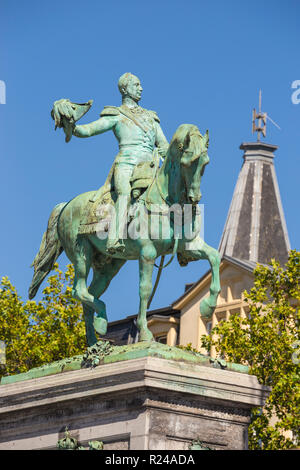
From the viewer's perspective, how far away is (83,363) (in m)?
21.3

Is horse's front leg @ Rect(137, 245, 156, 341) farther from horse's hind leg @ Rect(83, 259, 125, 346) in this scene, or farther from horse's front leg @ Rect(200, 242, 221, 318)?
horse's hind leg @ Rect(83, 259, 125, 346)

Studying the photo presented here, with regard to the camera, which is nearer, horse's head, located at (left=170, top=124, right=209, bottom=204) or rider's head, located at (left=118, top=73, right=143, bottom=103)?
horse's head, located at (left=170, top=124, right=209, bottom=204)

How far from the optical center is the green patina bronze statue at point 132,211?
2150 cm

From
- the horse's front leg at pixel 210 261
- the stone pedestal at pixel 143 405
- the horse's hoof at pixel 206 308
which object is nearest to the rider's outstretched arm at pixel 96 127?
the horse's front leg at pixel 210 261

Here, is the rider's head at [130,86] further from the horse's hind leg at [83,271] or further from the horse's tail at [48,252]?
the horse's hind leg at [83,271]

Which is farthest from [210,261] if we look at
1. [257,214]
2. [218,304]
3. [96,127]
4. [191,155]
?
[257,214]

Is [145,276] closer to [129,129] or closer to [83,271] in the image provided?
[83,271]

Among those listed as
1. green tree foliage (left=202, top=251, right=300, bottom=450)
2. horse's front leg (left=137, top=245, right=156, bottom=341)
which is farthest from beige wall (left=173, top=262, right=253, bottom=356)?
horse's front leg (left=137, top=245, right=156, bottom=341)

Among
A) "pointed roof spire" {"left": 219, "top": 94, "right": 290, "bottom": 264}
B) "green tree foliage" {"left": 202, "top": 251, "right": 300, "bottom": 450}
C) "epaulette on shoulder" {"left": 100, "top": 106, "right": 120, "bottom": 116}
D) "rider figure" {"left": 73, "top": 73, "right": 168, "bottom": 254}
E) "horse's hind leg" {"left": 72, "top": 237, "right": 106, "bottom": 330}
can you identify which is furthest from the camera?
"pointed roof spire" {"left": 219, "top": 94, "right": 290, "bottom": 264}

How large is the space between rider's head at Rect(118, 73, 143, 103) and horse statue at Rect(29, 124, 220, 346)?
1.93 meters

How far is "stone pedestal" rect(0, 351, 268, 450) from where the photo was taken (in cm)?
2011

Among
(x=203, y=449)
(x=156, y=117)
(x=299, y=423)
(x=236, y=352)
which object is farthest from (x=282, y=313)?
(x=203, y=449)

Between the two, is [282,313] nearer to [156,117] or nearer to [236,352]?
[236,352]

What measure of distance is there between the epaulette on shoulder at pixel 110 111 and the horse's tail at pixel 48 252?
176 cm
